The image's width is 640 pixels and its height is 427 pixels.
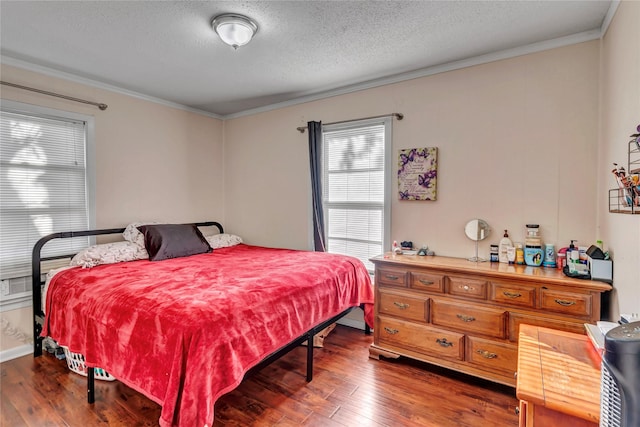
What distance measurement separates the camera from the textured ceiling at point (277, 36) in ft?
6.33

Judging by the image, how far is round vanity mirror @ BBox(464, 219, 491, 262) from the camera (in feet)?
8.39

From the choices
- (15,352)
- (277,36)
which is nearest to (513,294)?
(277,36)

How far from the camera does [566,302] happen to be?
1.92 m

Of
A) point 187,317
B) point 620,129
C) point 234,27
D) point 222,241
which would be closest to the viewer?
point 187,317

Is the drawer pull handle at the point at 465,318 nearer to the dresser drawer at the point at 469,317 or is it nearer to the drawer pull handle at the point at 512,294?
the dresser drawer at the point at 469,317

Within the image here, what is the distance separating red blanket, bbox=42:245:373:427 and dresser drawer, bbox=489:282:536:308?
1140 mm

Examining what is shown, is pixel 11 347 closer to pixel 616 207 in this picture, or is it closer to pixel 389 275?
pixel 389 275

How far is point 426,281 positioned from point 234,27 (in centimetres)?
228

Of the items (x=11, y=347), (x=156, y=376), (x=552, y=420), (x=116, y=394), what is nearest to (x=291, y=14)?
(x=156, y=376)

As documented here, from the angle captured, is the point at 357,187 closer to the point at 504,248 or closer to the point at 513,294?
the point at 504,248

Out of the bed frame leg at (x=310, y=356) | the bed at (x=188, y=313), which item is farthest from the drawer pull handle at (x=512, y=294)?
the bed frame leg at (x=310, y=356)

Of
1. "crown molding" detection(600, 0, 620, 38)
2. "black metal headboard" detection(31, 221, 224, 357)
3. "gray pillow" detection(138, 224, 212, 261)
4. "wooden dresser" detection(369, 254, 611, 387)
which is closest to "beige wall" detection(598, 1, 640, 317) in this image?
"crown molding" detection(600, 0, 620, 38)

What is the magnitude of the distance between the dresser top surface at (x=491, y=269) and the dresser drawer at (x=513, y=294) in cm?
7

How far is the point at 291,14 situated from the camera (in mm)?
1996
